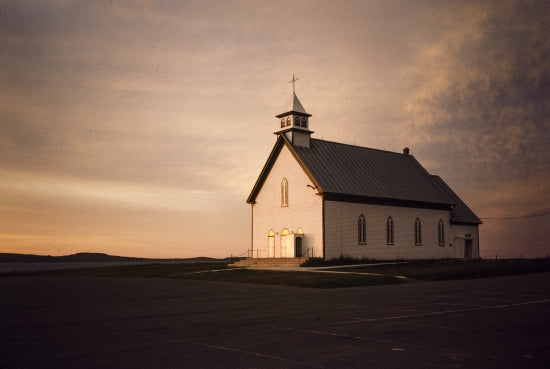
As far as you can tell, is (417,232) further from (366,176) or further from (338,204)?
(338,204)

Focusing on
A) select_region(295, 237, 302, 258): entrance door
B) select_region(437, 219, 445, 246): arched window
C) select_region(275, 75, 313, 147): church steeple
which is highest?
select_region(275, 75, 313, 147): church steeple

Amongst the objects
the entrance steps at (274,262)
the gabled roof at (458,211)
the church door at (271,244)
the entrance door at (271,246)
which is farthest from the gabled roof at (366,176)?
the entrance steps at (274,262)

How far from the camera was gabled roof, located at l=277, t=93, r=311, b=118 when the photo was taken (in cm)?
4714

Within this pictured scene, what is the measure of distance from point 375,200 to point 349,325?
121 feet

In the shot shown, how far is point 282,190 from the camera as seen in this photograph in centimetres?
4722

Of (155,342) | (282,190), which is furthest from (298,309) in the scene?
(282,190)

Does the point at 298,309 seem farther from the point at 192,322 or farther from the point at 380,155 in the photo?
the point at 380,155

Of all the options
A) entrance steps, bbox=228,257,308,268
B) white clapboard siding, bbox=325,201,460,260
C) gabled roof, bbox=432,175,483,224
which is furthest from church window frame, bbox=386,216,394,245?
gabled roof, bbox=432,175,483,224

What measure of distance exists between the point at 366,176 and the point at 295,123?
8.34 metres

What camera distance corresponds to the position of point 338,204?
145ft

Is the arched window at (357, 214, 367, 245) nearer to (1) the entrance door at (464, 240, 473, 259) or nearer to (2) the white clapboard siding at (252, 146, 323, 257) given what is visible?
(2) the white clapboard siding at (252, 146, 323, 257)

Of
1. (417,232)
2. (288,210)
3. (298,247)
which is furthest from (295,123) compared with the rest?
(417,232)

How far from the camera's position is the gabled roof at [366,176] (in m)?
44.9

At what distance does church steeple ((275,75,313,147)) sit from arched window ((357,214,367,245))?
827 cm
